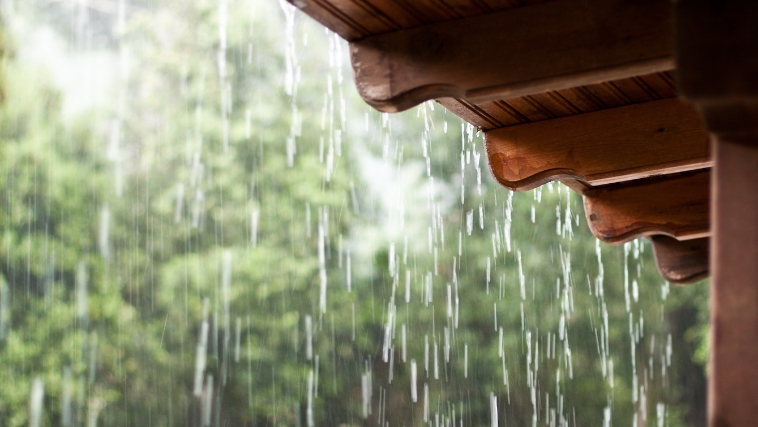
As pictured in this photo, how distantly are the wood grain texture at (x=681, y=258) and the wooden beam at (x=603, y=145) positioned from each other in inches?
41.8

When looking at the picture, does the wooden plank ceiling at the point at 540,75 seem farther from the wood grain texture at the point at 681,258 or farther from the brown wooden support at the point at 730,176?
the wood grain texture at the point at 681,258

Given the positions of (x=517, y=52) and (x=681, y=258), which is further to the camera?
(x=681, y=258)

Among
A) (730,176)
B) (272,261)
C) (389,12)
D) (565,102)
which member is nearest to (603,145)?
(565,102)

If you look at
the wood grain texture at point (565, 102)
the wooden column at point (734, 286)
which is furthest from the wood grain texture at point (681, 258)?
the wooden column at point (734, 286)

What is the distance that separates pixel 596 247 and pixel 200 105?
6.08 metres

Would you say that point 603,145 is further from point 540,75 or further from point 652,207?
point 540,75

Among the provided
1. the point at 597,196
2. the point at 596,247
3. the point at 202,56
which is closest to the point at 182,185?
the point at 202,56

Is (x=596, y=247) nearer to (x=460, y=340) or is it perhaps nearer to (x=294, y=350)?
(x=460, y=340)

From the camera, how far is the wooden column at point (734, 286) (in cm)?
147

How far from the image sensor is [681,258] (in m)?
3.82

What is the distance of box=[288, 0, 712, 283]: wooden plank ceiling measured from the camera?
1977 millimetres

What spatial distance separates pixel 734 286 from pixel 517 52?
30.5 inches

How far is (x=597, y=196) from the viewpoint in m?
3.39

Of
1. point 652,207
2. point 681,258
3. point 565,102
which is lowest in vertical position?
point 681,258
